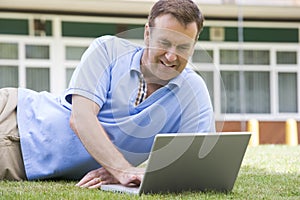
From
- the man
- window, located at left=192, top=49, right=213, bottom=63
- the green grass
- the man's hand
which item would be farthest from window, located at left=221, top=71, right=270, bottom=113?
the man's hand

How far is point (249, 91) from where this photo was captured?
48.2ft

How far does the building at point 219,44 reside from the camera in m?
13.0

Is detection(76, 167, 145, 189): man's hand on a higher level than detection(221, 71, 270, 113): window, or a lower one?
lower

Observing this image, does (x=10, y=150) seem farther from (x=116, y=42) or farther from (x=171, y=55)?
(x=171, y=55)

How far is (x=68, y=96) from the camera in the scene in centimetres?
313

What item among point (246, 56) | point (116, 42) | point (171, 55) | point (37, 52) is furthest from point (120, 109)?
point (246, 56)

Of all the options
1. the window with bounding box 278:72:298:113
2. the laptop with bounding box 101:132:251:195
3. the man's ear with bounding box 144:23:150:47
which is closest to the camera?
the laptop with bounding box 101:132:251:195

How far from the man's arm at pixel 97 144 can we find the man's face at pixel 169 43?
0.34m

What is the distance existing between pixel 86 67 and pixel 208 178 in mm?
701

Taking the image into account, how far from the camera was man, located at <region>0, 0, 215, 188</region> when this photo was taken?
8.98ft

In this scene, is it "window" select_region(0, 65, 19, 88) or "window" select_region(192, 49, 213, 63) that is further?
"window" select_region(0, 65, 19, 88)

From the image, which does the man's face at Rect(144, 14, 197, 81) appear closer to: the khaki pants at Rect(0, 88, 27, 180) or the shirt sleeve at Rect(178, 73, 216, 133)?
the shirt sleeve at Rect(178, 73, 216, 133)

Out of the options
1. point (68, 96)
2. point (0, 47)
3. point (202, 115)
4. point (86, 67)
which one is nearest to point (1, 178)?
point (68, 96)

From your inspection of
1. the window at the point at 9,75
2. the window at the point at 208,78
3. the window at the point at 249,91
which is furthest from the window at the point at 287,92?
the window at the point at 208,78
